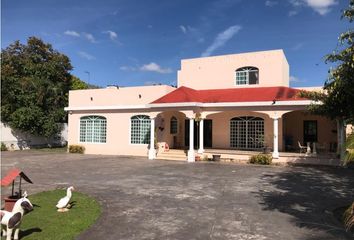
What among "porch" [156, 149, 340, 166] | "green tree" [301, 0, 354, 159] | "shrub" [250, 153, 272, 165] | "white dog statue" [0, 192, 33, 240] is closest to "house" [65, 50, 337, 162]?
"porch" [156, 149, 340, 166]

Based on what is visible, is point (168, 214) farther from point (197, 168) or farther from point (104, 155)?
point (104, 155)

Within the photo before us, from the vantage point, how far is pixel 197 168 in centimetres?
1800

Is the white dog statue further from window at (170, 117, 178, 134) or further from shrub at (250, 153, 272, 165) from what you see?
window at (170, 117, 178, 134)

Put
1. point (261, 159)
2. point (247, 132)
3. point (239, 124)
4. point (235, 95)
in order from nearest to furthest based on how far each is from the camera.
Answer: point (261, 159) → point (235, 95) → point (247, 132) → point (239, 124)

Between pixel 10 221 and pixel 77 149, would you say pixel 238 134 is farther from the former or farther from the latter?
pixel 10 221

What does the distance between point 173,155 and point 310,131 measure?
1023cm

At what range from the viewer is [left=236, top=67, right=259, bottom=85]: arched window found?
24928 millimetres

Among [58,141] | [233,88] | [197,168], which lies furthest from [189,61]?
[58,141]

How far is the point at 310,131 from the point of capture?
24156 millimetres

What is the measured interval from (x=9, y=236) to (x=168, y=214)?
12.9 feet

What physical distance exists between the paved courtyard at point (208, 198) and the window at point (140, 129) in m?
5.75

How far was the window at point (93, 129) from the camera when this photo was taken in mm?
26281

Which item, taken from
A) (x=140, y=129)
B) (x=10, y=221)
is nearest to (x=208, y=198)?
(x=10, y=221)

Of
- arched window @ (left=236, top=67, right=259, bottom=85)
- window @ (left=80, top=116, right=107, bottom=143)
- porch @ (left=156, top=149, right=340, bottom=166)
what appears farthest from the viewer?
window @ (left=80, top=116, right=107, bottom=143)
